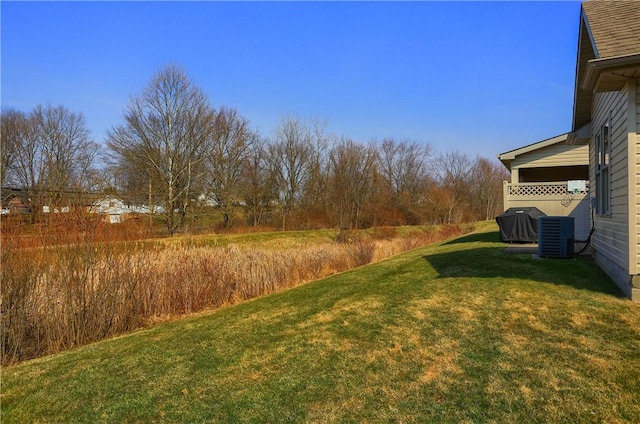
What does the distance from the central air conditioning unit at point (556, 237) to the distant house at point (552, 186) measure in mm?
4199

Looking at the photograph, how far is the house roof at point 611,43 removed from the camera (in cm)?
472

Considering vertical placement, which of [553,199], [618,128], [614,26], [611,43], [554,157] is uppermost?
[614,26]

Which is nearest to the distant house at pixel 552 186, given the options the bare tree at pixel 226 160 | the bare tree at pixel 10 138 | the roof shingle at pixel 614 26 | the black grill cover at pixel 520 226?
the black grill cover at pixel 520 226

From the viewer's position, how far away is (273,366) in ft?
14.2

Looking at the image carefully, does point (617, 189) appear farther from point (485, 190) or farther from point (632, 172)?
point (485, 190)

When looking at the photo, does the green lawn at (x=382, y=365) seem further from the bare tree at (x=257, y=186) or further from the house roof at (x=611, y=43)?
the bare tree at (x=257, y=186)

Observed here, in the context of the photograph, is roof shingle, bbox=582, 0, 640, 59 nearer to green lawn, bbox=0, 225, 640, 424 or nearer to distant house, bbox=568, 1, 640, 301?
distant house, bbox=568, 1, 640, 301

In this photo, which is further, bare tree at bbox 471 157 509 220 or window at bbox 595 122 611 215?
bare tree at bbox 471 157 509 220

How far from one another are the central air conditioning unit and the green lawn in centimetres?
131

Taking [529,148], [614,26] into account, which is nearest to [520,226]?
[529,148]

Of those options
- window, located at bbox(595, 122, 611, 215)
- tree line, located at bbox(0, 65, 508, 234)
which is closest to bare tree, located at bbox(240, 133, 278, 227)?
tree line, located at bbox(0, 65, 508, 234)

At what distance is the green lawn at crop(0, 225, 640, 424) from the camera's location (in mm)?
3270

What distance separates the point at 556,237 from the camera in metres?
7.91

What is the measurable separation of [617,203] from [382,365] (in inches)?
166
